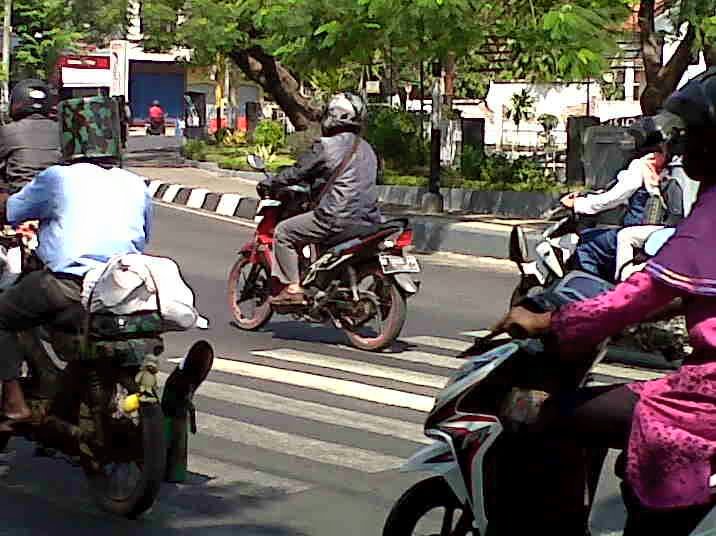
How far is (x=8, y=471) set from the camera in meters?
6.32

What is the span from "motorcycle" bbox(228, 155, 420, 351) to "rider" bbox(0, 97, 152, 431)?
337 cm

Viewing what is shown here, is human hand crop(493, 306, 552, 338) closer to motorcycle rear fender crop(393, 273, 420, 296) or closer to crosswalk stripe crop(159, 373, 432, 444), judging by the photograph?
crosswalk stripe crop(159, 373, 432, 444)

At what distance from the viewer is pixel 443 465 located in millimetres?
4023

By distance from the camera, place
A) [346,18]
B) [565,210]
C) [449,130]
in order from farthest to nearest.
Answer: [449,130]
[346,18]
[565,210]

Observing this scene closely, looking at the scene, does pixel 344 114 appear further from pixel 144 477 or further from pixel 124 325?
pixel 144 477

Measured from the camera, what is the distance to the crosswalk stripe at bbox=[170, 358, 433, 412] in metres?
7.92

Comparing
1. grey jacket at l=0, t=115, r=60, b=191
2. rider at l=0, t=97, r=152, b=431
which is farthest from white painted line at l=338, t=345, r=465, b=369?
rider at l=0, t=97, r=152, b=431

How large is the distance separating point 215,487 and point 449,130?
17.3 m

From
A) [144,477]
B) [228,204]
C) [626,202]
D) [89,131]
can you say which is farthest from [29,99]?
[228,204]

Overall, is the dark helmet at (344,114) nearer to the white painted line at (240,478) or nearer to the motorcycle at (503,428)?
the white painted line at (240,478)

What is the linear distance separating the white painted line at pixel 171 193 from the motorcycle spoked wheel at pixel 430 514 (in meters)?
19.6

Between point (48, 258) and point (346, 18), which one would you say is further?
point (346, 18)

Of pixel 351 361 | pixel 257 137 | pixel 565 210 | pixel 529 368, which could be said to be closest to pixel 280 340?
pixel 351 361

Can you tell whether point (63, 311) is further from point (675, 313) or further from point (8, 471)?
point (675, 313)
